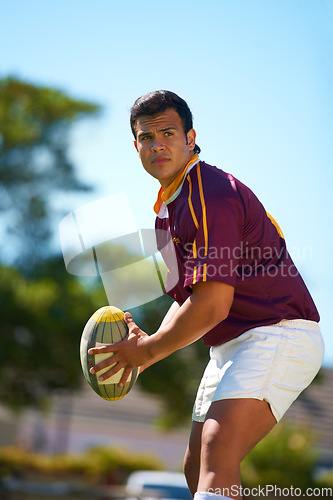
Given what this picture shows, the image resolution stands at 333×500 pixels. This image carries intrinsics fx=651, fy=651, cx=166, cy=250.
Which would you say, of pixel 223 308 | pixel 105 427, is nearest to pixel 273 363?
pixel 223 308

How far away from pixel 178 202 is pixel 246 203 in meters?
0.32

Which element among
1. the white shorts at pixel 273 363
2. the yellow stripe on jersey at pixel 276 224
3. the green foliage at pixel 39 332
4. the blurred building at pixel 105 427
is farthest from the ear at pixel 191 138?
the blurred building at pixel 105 427

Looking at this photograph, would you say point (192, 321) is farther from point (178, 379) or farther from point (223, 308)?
point (178, 379)

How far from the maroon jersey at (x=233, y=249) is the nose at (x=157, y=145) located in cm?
16

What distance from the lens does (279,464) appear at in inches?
627

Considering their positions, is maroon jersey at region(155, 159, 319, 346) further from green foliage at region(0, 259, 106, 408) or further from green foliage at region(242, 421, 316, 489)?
green foliage at region(0, 259, 106, 408)

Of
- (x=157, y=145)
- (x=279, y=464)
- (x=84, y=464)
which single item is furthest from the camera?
(x=84, y=464)

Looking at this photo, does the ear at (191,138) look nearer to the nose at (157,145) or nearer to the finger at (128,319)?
the nose at (157,145)

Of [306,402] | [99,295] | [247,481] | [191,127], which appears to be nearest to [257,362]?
[191,127]

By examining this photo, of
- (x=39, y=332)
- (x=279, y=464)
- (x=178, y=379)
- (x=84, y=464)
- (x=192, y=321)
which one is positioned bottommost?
(x=84, y=464)

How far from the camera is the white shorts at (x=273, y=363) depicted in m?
2.85

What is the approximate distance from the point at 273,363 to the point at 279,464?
1404cm

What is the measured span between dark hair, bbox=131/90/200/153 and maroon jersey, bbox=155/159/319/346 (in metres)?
0.29

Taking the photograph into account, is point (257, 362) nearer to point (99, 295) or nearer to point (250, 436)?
point (250, 436)
